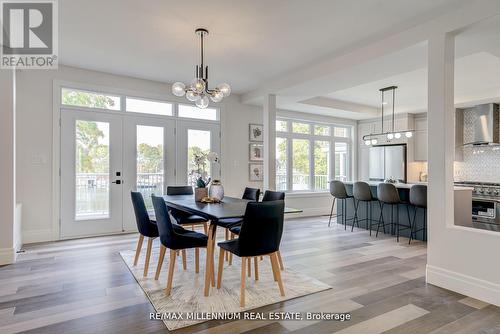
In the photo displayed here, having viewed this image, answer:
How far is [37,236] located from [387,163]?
721 cm

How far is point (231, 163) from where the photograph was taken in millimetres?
6211

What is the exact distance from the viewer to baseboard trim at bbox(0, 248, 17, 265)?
139 inches

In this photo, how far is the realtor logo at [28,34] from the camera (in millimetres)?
2920

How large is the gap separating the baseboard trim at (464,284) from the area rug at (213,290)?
1054 mm

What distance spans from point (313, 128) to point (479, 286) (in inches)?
215

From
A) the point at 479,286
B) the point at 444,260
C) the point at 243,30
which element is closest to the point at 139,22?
the point at 243,30

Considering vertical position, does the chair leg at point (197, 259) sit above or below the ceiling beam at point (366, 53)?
below

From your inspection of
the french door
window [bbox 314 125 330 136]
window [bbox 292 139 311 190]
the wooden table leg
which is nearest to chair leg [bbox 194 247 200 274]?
the wooden table leg

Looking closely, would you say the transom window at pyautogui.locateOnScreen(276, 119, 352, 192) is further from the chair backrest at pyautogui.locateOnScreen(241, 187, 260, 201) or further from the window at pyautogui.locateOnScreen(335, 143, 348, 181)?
the chair backrest at pyautogui.locateOnScreen(241, 187, 260, 201)

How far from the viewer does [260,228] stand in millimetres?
2484

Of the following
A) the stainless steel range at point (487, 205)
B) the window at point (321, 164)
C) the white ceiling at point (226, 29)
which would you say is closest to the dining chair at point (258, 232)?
the white ceiling at point (226, 29)

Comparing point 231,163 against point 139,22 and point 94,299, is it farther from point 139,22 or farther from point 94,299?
point 94,299

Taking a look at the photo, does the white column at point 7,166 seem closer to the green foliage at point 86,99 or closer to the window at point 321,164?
the green foliage at point 86,99

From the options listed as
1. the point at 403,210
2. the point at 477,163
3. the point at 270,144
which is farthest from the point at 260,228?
the point at 477,163
